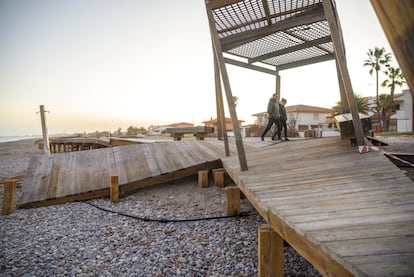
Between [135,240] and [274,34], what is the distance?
16.9ft

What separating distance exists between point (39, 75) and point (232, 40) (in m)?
26.4

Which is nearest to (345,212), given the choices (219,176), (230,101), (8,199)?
(230,101)

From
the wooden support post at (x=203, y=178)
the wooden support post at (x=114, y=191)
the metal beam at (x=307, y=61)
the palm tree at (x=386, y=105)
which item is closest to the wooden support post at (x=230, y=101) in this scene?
the wooden support post at (x=203, y=178)

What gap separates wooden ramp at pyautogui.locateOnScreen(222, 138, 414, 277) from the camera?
135 centimetres

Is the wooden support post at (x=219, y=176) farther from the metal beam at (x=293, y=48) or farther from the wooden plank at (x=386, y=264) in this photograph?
the wooden plank at (x=386, y=264)

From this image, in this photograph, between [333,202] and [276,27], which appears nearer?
[333,202]

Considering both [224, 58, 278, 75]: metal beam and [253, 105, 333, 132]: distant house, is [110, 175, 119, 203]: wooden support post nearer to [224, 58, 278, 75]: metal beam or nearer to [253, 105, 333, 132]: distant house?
[224, 58, 278, 75]: metal beam

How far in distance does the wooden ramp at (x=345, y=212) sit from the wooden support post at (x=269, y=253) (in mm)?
128

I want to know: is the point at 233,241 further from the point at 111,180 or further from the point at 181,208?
the point at 111,180

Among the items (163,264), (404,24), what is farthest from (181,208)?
(404,24)

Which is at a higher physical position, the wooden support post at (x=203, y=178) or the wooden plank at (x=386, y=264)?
the wooden plank at (x=386, y=264)

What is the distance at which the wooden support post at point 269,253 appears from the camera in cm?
222

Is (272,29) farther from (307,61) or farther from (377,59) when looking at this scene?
(377,59)

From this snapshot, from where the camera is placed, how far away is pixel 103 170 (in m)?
6.73
